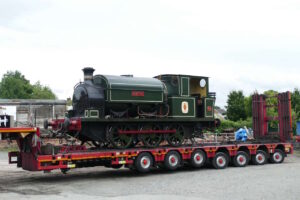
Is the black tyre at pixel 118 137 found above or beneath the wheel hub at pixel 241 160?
above

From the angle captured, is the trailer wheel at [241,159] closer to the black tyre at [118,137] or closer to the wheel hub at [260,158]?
the wheel hub at [260,158]

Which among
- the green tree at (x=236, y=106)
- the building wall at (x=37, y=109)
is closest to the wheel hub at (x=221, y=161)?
the building wall at (x=37, y=109)

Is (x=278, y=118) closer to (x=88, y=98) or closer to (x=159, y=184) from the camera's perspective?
(x=159, y=184)

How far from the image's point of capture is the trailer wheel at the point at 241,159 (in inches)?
682

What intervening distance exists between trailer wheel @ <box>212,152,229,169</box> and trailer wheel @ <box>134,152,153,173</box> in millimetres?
3184

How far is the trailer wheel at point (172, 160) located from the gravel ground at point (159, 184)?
30cm

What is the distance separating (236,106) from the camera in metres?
50.6

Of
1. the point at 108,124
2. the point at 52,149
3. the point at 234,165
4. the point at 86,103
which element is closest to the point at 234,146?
the point at 234,165

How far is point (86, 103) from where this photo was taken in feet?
47.6

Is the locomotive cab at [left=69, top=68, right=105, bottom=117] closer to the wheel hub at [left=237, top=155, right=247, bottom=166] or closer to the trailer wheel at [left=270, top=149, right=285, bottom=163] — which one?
the wheel hub at [left=237, top=155, right=247, bottom=166]

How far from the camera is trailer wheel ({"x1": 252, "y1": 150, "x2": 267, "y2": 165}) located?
17953mm

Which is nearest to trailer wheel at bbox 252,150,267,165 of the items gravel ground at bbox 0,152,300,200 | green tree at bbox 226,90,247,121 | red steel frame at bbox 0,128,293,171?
gravel ground at bbox 0,152,300,200

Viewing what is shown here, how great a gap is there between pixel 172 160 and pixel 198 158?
1321 millimetres

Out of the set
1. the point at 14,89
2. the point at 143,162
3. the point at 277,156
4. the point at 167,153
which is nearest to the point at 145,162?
the point at 143,162
